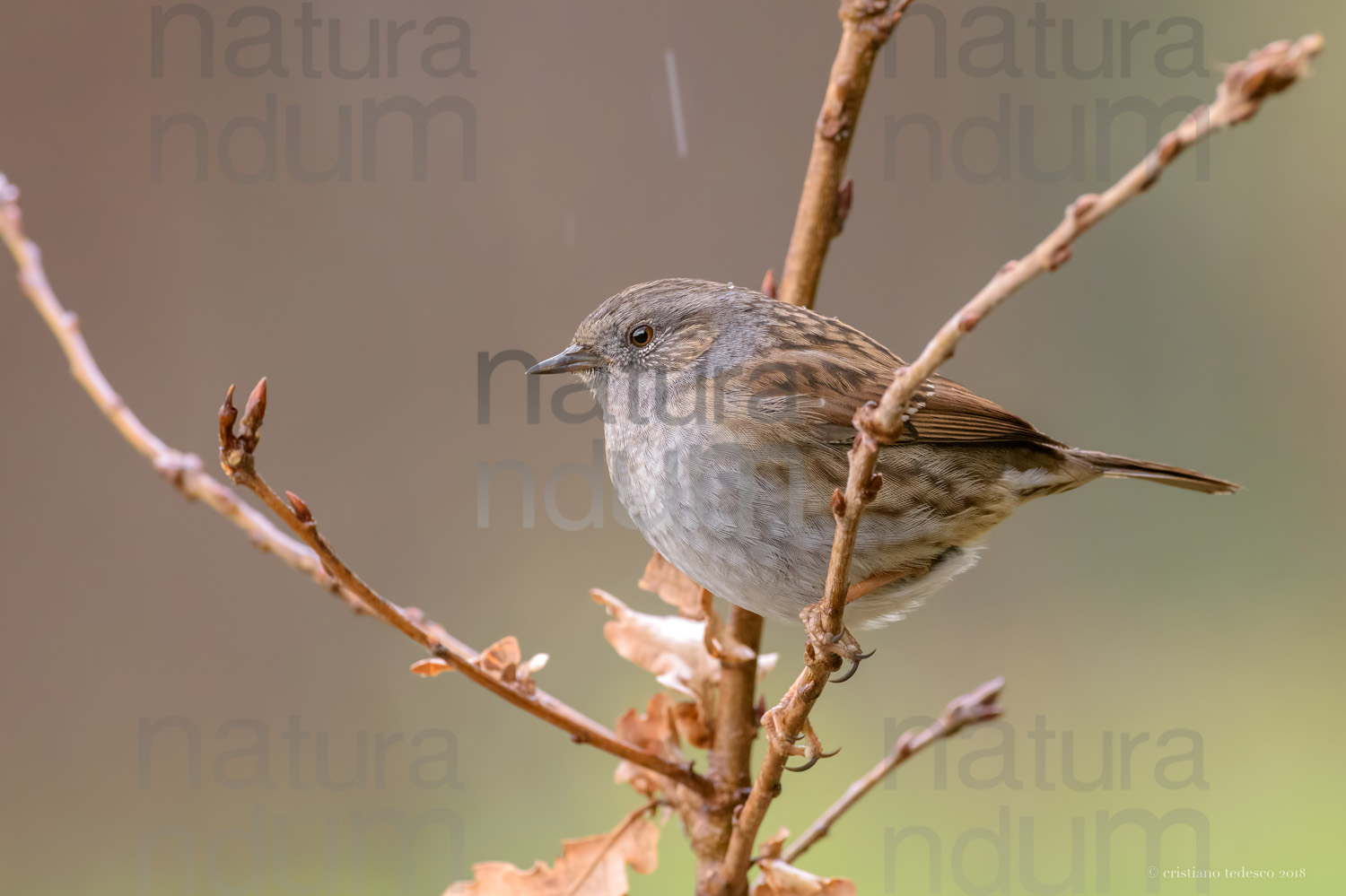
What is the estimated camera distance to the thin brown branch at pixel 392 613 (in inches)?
48.9

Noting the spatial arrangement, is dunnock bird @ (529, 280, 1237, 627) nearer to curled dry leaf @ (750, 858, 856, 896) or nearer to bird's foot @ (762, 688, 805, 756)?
bird's foot @ (762, 688, 805, 756)

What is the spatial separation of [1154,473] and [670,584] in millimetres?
1105

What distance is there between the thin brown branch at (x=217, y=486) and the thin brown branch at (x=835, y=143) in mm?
975

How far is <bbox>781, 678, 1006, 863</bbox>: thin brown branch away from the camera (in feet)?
5.29

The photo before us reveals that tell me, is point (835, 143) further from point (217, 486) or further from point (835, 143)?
point (217, 486)

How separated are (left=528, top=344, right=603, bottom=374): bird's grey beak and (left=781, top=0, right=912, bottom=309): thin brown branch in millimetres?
581

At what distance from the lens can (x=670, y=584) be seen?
87.7 inches

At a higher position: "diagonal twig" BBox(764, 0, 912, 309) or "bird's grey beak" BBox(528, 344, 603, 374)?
"diagonal twig" BBox(764, 0, 912, 309)

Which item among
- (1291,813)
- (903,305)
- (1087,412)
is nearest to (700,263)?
(903,305)

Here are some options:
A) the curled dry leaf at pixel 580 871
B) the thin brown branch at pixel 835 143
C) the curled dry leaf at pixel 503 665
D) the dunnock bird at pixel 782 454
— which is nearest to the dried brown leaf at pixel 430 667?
the curled dry leaf at pixel 503 665

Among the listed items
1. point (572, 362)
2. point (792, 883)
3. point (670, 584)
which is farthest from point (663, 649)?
point (572, 362)

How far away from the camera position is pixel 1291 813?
12.4ft

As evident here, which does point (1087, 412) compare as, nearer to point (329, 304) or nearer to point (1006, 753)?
point (1006, 753)

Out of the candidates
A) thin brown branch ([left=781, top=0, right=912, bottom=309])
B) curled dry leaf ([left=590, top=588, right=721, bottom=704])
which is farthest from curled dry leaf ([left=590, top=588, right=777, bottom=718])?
thin brown branch ([left=781, top=0, right=912, bottom=309])
